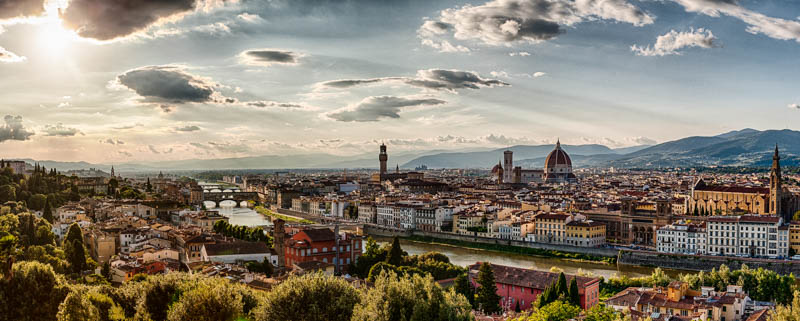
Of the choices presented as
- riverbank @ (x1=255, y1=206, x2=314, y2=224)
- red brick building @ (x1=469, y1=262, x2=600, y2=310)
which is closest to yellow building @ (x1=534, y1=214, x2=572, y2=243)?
red brick building @ (x1=469, y1=262, x2=600, y2=310)

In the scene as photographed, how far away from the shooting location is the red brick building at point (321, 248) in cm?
1925

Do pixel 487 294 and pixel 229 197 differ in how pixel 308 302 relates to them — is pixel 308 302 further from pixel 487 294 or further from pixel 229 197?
pixel 229 197

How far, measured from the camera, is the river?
944 inches

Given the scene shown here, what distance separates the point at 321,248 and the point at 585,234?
13793 mm

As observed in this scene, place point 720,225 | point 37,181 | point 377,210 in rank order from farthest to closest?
point 377,210
point 37,181
point 720,225

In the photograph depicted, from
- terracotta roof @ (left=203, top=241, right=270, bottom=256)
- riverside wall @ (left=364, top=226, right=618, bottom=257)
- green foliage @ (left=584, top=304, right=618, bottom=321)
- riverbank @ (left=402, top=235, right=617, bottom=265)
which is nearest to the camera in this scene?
green foliage @ (left=584, top=304, right=618, bottom=321)

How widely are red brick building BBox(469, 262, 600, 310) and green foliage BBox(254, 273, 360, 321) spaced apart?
305 inches

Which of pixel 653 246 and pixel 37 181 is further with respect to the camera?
pixel 37 181

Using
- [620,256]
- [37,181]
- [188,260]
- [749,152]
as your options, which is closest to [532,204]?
[620,256]

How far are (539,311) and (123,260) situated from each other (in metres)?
12.0

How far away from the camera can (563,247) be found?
28.4 metres

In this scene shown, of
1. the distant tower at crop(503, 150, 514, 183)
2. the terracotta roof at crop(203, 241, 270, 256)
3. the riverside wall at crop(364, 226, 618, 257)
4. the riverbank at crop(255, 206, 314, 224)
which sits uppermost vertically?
the distant tower at crop(503, 150, 514, 183)

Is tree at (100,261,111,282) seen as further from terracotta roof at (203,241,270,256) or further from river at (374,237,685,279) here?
river at (374,237,685,279)

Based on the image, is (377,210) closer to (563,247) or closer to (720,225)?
(563,247)
